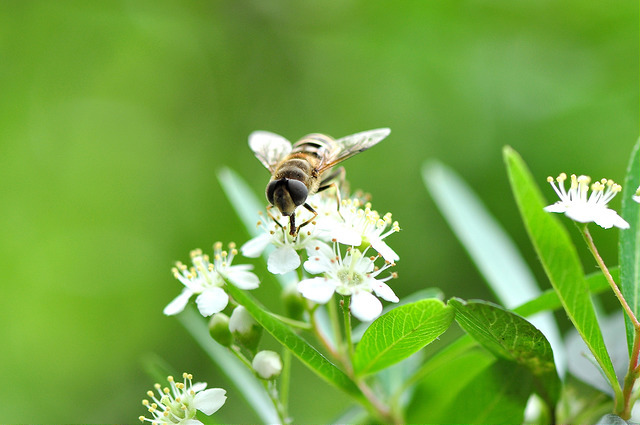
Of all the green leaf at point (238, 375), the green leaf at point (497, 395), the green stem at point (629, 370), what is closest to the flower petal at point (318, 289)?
the green leaf at point (497, 395)

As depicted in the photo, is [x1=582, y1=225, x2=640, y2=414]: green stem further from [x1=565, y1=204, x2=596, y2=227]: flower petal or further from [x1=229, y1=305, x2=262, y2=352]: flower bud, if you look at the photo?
[x1=229, y1=305, x2=262, y2=352]: flower bud

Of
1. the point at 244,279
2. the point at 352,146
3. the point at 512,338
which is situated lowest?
the point at 512,338

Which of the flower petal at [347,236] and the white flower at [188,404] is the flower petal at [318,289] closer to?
the flower petal at [347,236]

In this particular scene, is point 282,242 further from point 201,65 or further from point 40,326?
point 201,65

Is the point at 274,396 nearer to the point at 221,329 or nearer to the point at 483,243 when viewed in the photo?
the point at 221,329

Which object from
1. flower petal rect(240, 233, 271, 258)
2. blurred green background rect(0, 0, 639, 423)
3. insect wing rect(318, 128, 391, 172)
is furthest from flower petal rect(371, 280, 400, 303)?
blurred green background rect(0, 0, 639, 423)

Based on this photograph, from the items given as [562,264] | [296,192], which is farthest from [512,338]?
[296,192]

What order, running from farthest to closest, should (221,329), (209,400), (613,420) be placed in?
(221,329) < (209,400) < (613,420)
